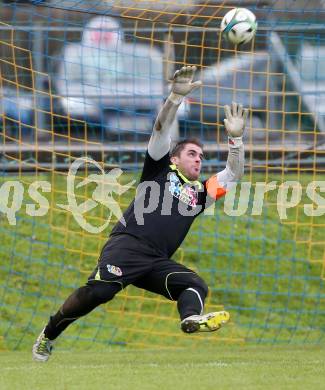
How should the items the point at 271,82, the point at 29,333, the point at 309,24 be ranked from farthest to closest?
the point at 271,82
the point at 29,333
the point at 309,24

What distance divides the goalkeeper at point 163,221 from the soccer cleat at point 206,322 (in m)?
0.23

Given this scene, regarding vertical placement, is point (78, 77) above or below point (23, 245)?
above

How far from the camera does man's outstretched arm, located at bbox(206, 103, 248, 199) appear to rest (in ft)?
23.7

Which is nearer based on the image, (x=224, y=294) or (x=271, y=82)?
(x=224, y=294)

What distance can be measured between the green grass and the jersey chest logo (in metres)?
1.28

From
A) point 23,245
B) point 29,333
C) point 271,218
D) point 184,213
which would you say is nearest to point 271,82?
point 271,218

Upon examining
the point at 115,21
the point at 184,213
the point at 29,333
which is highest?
the point at 115,21

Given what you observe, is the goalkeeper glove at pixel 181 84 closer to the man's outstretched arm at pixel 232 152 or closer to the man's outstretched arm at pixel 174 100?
the man's outstretched arm at pixel 174 100

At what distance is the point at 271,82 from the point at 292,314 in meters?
3.43

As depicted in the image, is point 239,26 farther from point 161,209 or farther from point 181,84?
point 161,209

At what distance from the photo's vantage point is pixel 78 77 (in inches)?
487

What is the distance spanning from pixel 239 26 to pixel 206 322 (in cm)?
241

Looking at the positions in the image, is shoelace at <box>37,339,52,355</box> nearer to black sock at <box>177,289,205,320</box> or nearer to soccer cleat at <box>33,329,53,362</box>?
soccer cleat at <box>33,329,53,362</box>

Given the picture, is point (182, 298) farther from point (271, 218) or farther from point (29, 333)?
point (271, 218)
